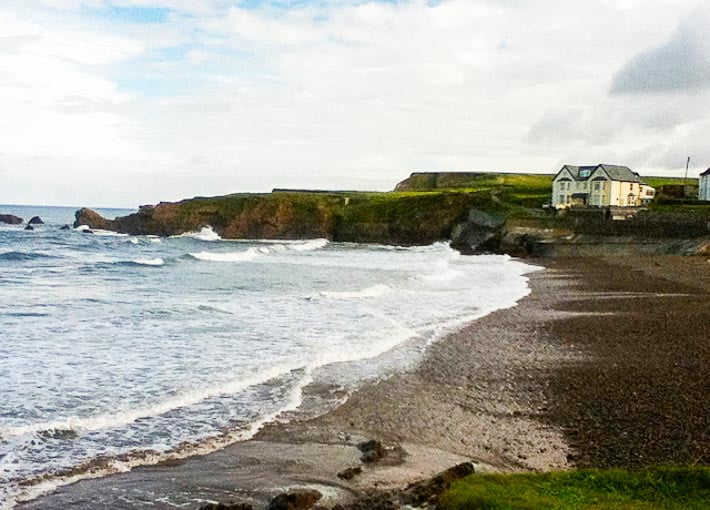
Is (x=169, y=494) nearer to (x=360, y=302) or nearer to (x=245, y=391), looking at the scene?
(x=245, y=391)

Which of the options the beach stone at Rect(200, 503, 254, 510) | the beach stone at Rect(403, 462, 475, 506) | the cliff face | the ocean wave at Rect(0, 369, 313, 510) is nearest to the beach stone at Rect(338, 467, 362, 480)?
the beach stone at Rect(403, 462, 475, 506)

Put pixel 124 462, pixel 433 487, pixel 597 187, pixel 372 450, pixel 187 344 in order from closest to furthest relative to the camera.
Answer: pixel 433 487 < pixel 124 462 < pixel 372 450 < pixel 187 344 < pixel 597 187

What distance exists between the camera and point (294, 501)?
9078mm

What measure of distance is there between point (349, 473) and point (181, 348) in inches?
388

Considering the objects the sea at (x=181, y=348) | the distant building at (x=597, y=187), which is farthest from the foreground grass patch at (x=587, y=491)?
the distant building at (x=597, y=187)

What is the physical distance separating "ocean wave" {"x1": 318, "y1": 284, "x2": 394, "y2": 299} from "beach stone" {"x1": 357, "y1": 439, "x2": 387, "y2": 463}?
19.5m

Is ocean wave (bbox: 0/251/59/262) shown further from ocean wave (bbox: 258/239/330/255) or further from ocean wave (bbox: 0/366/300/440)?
ocean wave (bbox: 0/366/300/440)

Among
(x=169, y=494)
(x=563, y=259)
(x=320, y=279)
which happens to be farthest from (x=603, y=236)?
(x=169, y=494)

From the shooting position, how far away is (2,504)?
912 cm

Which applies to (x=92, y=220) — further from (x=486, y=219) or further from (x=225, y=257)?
(x=486, y=219)

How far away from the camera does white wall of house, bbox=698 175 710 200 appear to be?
7581 centimetres

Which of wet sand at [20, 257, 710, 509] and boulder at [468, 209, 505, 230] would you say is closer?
wet sand at [20, 257, 710, 509]

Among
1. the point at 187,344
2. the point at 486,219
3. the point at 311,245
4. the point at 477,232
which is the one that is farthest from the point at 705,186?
the point at 187,344

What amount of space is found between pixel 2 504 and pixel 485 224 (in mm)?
64606
